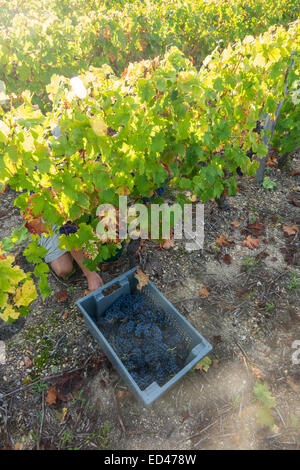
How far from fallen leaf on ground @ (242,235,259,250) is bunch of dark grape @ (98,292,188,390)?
1.44 meters

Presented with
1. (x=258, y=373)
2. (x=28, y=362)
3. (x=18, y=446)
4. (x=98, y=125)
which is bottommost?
(x=18, y=446)

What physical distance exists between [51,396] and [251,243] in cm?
250

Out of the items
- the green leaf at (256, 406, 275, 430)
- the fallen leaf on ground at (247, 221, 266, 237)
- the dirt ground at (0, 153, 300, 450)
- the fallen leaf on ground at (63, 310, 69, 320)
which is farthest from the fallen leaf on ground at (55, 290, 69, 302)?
the fallen leaf on ground at (247, 221, 266, 237)

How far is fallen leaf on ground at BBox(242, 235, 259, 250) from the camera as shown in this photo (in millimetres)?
3225

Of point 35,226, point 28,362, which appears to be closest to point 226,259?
point 35,226

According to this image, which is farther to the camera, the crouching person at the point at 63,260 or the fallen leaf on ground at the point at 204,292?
the fallen leaf on ground at the point at 204,292

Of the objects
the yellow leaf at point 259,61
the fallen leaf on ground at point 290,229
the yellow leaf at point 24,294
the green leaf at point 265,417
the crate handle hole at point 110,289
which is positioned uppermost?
the yellow leaf at point 259,61

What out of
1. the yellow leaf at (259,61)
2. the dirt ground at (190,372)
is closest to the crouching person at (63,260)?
the dirt ground at (190,372)

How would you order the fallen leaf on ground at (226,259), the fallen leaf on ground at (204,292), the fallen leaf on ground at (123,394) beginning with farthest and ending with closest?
the fallen leaf on ground at (226,259)
the fallen leaf on ground at (204,292)
the fallen leaf on ground at (123,394)

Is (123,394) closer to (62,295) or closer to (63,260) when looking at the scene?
(62,295)

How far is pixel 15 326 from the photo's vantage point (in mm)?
2502

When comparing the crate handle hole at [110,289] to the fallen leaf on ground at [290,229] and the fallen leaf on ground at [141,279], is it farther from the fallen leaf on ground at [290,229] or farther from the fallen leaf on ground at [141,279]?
the fallen leaf on ground at [290,229]

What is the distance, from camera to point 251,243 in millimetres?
3240

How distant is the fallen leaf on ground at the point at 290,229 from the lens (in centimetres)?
336
